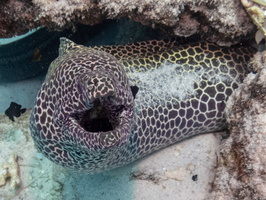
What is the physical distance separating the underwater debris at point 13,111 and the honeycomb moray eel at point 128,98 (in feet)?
7.43

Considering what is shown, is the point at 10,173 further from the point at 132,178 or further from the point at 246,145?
the point at 246,145

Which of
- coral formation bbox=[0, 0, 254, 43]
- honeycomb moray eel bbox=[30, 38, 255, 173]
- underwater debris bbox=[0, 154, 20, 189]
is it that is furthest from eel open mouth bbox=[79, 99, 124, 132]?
underwater debris bbox=[0, 154, 20, 189]

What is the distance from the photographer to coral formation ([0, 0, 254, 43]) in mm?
3314

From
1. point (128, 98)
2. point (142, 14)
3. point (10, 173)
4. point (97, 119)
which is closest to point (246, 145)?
point (128, 98)

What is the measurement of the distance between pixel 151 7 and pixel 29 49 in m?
3.38

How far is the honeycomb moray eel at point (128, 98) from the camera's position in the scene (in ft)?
7.89

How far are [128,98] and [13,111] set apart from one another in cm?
354

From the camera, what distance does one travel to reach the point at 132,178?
4.05 m

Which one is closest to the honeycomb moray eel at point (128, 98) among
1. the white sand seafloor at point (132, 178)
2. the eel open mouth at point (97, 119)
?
the eel open mouth at point (97, 119)

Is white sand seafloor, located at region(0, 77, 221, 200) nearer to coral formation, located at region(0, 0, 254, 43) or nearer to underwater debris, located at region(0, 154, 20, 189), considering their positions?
underwater debris, located at region(0, 154, 20, 189)

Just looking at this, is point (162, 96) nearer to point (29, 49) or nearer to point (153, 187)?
point (153, 187)

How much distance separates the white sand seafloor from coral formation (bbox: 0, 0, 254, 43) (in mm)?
1571

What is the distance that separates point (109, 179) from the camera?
13.3ft

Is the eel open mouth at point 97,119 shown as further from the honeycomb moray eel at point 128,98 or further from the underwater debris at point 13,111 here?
the underwater debris at point 13,111
